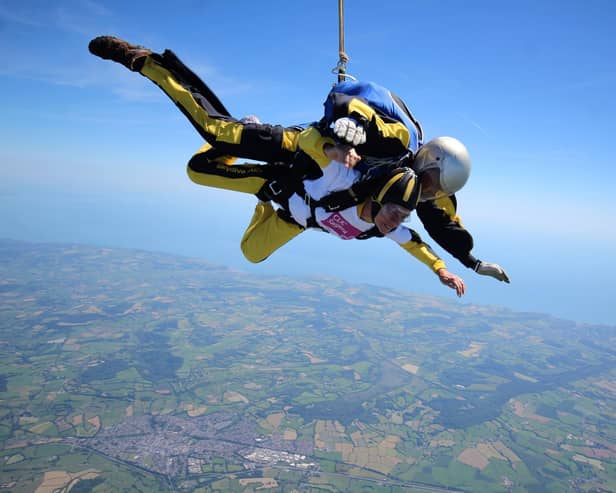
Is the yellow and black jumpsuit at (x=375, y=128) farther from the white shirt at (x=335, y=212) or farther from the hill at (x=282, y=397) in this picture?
the hill at (x=282, y=397)

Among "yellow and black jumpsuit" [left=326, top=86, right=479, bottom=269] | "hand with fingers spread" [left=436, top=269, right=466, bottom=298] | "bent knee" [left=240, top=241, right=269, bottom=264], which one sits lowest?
"bent knee" [left=240, top=241, right=269, bottom=264]

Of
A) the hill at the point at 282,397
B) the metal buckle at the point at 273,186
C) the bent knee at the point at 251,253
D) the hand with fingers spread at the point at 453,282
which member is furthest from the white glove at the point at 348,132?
the hill at the point at 282,397

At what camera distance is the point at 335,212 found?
2549 millimetres

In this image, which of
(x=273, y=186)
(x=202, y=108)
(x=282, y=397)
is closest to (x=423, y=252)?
(x=273, y=186)

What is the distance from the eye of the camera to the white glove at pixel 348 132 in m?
1.71

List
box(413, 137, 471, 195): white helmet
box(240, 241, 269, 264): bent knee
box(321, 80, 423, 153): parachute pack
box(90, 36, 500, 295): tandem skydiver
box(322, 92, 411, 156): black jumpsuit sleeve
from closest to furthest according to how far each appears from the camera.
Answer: box(322, 92, 411, 156): black jumpsuit sleeve
box(413, 137, 471, 195): white helmet
box(321, 80, 423, 153): parachute pack
box(90, 36, 500, 295): tandem skydiver
box(240, 241, 269, 264): bent knee

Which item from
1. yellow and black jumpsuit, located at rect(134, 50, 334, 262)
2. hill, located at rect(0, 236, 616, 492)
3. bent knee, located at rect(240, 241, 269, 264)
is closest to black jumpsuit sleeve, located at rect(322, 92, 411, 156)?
yellow and black jumpsuit, located at rect(134, 50, 334, 262)

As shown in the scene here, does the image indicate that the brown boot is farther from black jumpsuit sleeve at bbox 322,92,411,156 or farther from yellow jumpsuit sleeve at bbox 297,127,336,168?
black jumpsuit sleeve at bbox 322,92,411,156

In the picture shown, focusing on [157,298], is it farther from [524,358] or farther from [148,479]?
[524,358]

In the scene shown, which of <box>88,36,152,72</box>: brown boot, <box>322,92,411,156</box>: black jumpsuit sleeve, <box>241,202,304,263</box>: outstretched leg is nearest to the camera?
<box>322,92,411,156</box>: black jumpsuit sleeve

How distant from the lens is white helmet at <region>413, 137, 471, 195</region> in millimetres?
2002

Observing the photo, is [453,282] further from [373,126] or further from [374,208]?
[373,126]

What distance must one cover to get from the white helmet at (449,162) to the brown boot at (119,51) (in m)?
2.07

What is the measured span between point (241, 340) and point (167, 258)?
75.4 meters
